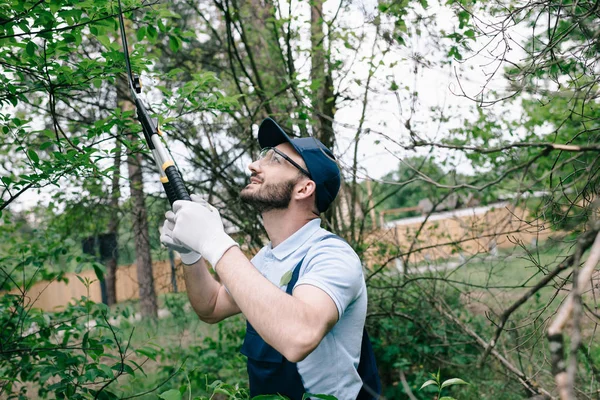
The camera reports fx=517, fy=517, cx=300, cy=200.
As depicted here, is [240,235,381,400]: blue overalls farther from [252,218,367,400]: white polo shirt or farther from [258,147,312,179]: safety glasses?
[258,147,312,179]: safety glasses

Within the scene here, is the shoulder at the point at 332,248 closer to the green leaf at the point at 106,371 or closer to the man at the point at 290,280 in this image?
the man at the point at 290,280

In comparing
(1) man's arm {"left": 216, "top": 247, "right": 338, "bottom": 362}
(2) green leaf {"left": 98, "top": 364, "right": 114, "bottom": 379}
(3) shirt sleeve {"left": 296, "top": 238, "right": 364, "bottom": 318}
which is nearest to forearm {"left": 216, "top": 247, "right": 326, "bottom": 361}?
(1) man's arm {"left": 216, "top": 247, "right": 338, "bottom": 362}

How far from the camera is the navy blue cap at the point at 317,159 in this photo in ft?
8.09

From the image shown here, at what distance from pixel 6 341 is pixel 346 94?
3482 millimetres

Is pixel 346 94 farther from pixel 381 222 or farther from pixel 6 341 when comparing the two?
pixel 6 341

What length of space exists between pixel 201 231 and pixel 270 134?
794 mm

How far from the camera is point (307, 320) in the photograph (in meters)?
1.64

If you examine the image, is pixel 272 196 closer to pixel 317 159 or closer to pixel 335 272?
pixel 317 159

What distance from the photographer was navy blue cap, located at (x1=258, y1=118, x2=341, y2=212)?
97.1 inches

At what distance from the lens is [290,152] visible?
8.30 ft

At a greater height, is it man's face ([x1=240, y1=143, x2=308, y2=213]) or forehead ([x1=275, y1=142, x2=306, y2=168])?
forehead ([x1=275, y1=142, x2=306, y2=168])

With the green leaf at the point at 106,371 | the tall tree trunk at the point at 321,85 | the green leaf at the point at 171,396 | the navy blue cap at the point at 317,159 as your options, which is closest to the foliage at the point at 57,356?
the green leaf at the point at 106,371

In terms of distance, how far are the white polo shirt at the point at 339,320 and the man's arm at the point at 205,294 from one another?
1.60 feet

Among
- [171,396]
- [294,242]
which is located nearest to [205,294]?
[294,242]
